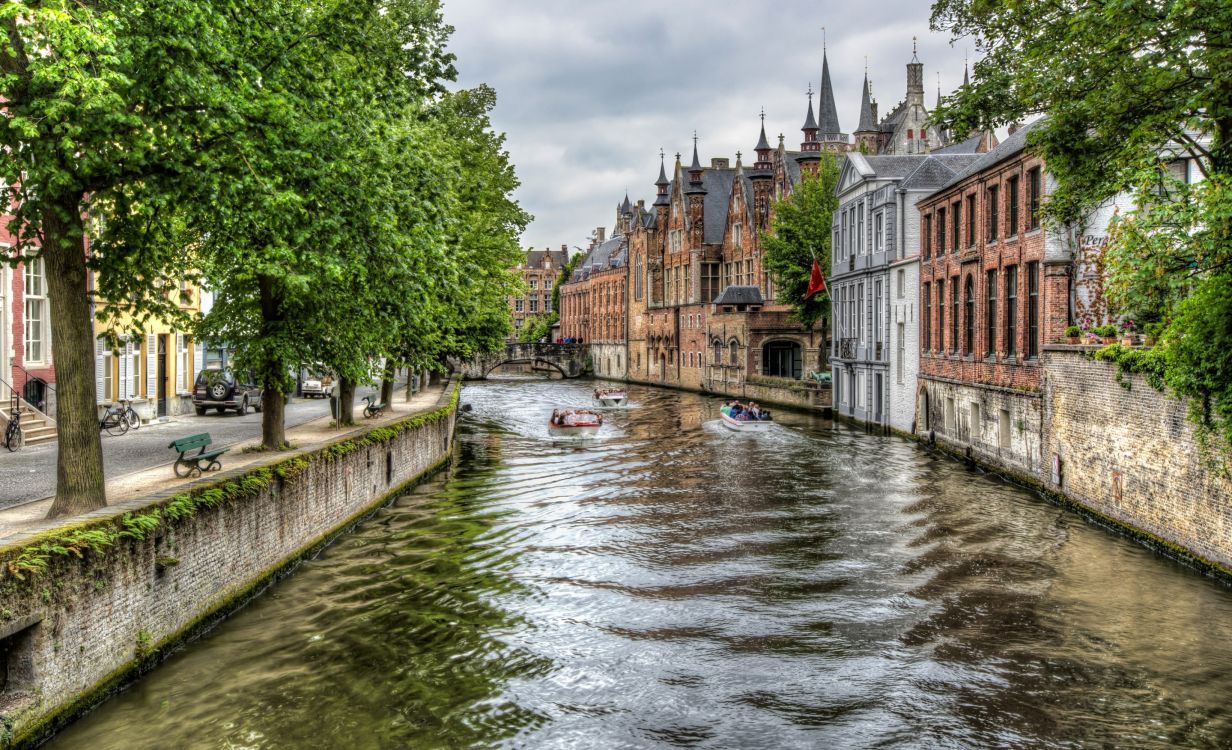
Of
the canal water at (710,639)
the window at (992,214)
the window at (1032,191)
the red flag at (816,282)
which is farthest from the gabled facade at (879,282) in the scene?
the canal water at (710,639)

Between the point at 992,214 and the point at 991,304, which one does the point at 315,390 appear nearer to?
the point at 991,304

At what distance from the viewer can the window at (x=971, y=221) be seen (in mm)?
30719

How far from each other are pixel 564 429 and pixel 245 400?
11258 mm

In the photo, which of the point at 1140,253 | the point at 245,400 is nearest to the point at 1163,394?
the point at 1140,253

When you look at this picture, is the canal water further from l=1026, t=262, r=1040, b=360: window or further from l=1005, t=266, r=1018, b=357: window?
l=1005, t=266, r=1018, b=357: window

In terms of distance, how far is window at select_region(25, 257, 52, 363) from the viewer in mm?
24125

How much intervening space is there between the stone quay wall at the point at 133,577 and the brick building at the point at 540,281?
4982 inches

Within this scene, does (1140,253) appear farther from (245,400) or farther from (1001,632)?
(245,400)

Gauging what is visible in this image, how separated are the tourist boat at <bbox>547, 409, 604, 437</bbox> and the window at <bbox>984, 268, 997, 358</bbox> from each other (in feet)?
47.3

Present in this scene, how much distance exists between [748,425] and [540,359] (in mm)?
57288

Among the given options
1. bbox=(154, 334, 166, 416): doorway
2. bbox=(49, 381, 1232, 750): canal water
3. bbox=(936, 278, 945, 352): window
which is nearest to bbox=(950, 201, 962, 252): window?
bbox=(936, 278, 945, 352): window

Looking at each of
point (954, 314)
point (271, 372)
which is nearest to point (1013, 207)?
point (954, 314)

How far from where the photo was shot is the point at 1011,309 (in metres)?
27.5

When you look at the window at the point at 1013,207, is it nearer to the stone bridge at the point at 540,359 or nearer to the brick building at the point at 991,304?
the brick building at the point at 991,304
